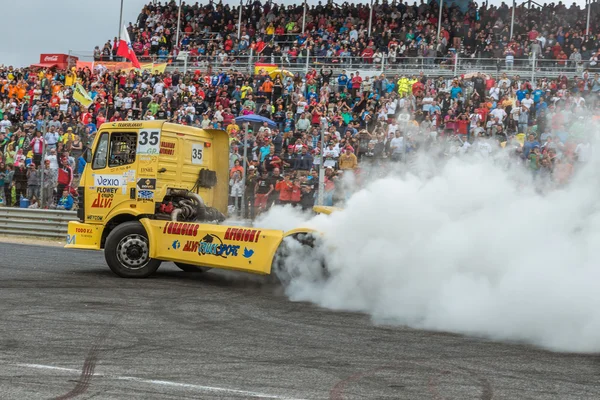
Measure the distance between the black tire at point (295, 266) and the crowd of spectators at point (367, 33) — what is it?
1419 centimetres

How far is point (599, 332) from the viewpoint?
7855mm

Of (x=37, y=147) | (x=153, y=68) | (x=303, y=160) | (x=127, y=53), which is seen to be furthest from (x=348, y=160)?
(x=127, y=53)

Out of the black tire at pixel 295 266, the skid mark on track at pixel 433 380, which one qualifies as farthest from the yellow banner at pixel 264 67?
the skid mark on track at pixel 433 380

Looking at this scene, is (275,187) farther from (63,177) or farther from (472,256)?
(472,256)

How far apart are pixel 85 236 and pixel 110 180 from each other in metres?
1.00

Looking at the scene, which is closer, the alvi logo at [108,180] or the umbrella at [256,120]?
the alvi logo at [108,180]

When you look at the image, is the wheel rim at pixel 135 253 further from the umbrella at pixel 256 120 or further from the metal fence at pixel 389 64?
the metal fence at pixel 389 64

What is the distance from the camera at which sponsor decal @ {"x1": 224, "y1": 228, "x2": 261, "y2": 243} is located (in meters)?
11.5

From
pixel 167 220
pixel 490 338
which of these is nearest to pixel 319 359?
pixel 490 338

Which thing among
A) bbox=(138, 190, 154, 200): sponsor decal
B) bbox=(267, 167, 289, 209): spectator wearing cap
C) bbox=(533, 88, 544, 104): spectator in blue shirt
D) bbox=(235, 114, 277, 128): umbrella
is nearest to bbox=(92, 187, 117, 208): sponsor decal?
bbox=(138, 190, 154, 200): sponsor decal

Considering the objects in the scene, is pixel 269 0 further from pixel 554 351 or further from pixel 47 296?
pixel 554 351

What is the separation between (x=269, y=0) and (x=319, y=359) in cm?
3129

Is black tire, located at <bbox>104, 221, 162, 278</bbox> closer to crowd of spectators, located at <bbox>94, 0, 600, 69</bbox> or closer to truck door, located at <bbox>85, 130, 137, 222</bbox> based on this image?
truck door, located at <bbox>85, 130, 137, 222</bbox>

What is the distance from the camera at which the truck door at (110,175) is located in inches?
500
